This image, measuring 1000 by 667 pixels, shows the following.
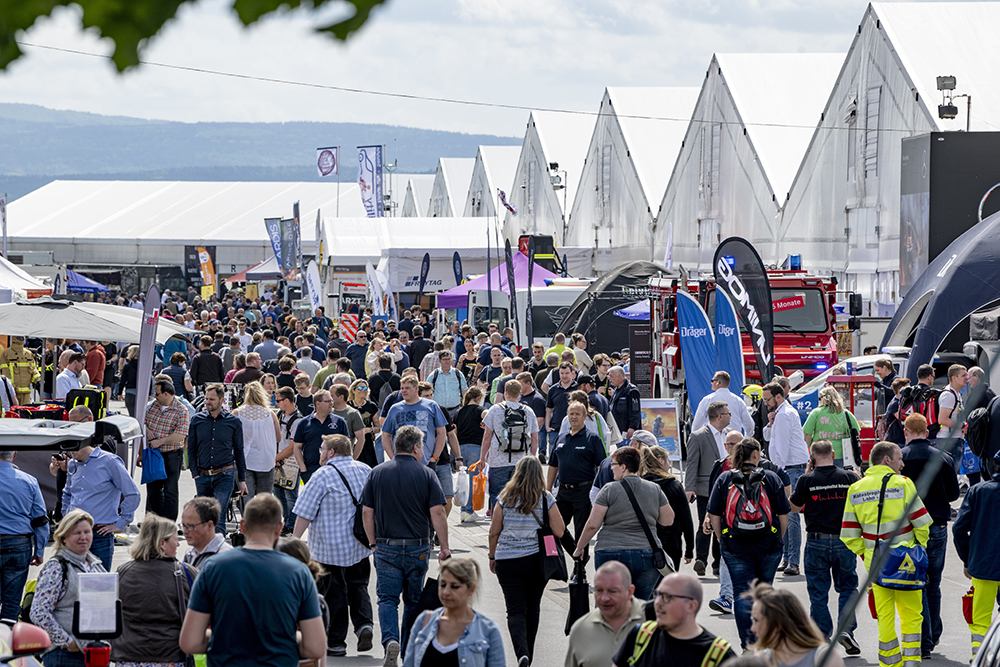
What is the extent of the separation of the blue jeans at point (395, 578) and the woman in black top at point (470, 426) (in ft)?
15.6

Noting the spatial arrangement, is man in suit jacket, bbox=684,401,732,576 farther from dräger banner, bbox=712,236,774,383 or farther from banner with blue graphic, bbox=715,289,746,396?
dräger banner, bbox=712,236,774,383

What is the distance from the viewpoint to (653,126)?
44.2 meters

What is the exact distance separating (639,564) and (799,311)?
41.5 ft

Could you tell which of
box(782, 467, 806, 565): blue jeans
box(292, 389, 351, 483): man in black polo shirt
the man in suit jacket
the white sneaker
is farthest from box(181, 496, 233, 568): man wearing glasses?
box(782, 467, 806, 565): blue jeans

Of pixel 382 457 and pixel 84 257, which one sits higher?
pixel 84 257

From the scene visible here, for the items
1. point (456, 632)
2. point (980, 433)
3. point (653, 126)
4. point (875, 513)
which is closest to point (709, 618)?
point (875, 513)

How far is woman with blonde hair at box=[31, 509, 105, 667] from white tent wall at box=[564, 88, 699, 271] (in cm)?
3460

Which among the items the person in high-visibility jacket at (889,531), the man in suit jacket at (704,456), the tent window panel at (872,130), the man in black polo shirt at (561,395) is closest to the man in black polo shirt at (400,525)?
the person in high-visibility jacket at (889,531)

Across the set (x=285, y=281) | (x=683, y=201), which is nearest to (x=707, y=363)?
(x=683, y=201)

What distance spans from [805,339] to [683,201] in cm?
1843

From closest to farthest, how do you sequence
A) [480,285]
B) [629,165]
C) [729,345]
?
1. [729,345]
2. [480,285]
3. [629,165]

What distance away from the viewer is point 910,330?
19.8 m

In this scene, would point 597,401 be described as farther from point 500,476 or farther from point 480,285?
point 480,285

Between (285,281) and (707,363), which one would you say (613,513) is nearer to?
(707,363)
